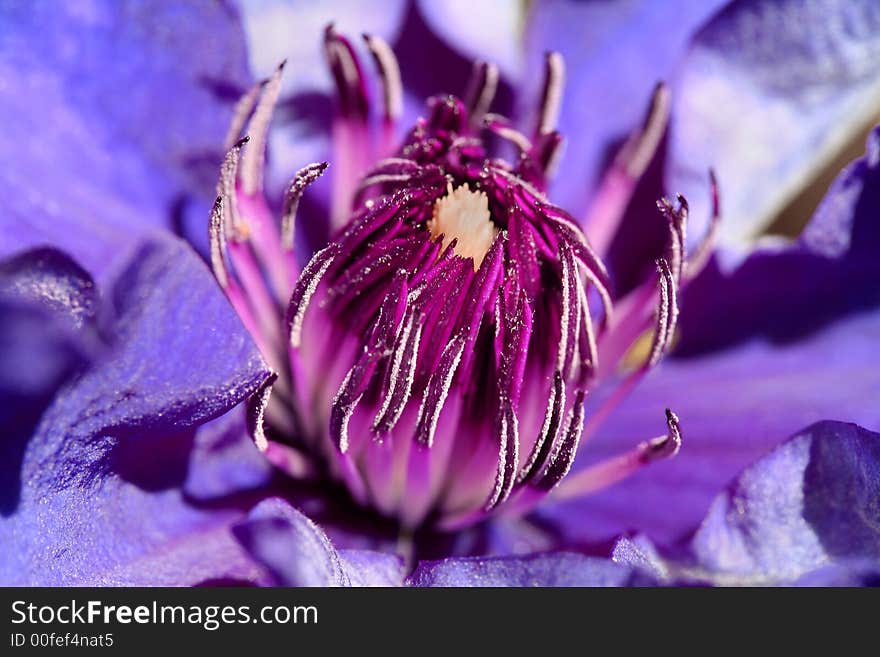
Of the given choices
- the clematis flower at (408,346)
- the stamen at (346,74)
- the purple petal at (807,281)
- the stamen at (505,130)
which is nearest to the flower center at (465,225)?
the clematis flower at (408,346)

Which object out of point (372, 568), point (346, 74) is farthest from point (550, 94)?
point (372, 568)

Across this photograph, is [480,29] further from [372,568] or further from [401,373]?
[372,568]

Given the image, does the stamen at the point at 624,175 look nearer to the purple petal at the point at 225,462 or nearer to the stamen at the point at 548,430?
the stamen at the point at 548,430

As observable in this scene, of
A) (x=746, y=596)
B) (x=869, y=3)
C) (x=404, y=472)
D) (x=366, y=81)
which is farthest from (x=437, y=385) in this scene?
(x=869, y=3)

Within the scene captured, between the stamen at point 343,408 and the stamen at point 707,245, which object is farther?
the stamen at point 707,245

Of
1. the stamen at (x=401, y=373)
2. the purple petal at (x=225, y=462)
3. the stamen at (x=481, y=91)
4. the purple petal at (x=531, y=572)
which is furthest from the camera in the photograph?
the stamen at (x=481, y=91)

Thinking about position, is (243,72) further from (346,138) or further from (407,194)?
(407,194)
